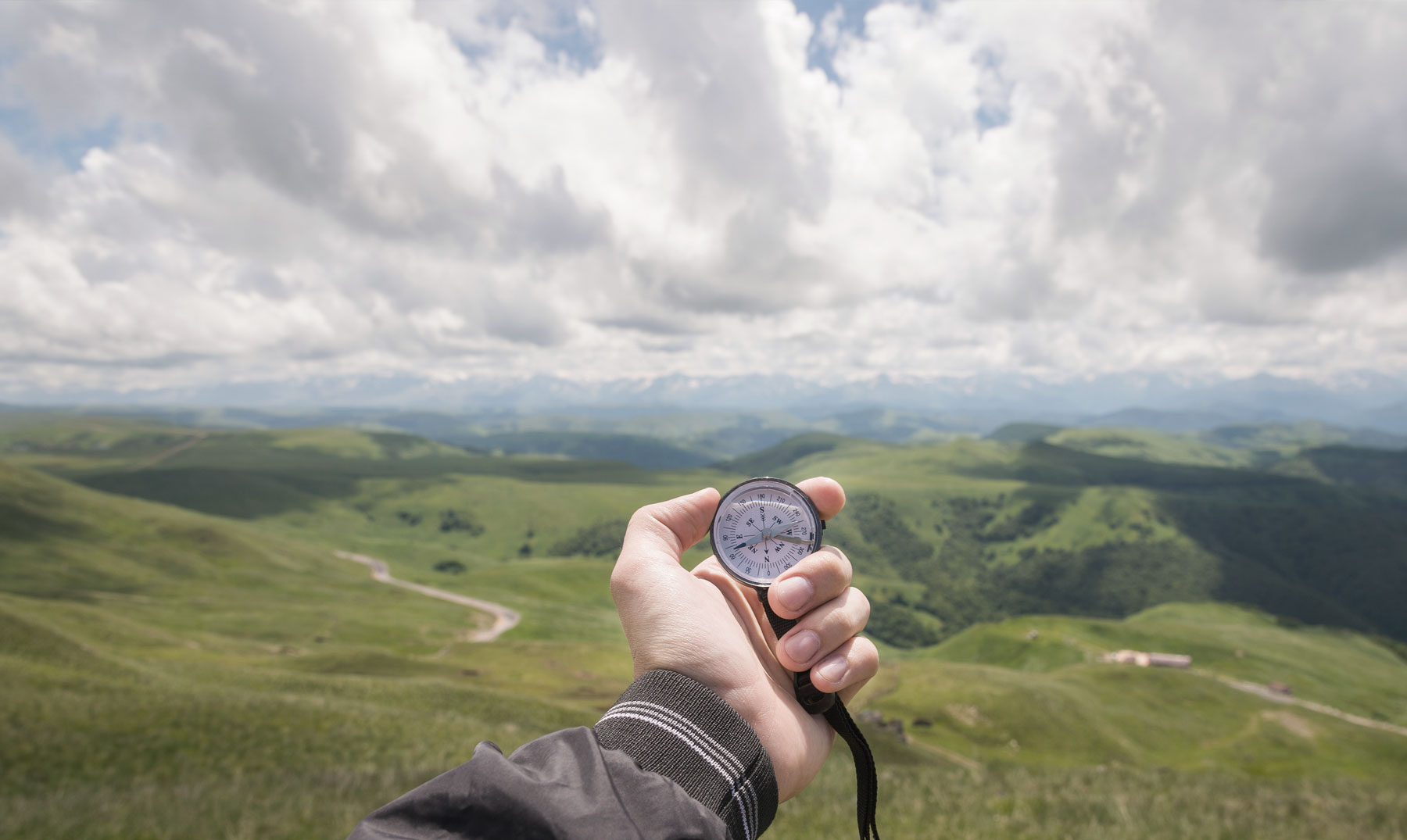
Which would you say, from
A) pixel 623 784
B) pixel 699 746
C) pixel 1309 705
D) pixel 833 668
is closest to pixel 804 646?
pixel 833 668

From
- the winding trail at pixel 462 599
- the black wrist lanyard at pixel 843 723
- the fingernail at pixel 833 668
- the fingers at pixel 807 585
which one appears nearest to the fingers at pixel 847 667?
the fingernail at pixel 833 668

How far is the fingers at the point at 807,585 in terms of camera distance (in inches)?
162

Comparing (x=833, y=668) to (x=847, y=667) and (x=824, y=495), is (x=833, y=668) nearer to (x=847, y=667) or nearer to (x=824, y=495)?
(x=847, y=667)

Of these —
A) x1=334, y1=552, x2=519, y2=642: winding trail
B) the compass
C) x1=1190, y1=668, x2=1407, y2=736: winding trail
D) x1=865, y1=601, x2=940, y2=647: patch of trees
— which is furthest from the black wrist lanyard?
x1=865, y1=601, x2=940, y2=647: patch of trees

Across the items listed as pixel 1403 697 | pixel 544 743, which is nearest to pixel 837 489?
pixel 544 743

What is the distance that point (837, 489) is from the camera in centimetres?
511

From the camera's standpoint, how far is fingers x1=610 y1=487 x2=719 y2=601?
4215mm

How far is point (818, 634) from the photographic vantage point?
13.3ft

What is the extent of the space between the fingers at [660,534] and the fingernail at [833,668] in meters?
1.22

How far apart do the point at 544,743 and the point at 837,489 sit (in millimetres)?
3059

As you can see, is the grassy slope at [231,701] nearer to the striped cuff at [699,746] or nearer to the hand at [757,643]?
the hand at [757,643]

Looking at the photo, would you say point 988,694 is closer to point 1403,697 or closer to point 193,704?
point 193,704

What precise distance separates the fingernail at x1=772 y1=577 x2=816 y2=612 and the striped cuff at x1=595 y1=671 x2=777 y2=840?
933mm

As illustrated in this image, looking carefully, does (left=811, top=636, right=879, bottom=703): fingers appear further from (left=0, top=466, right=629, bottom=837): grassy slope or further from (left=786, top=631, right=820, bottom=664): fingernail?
(left=0, top=466, right=629, bottom=837): grassy slope
